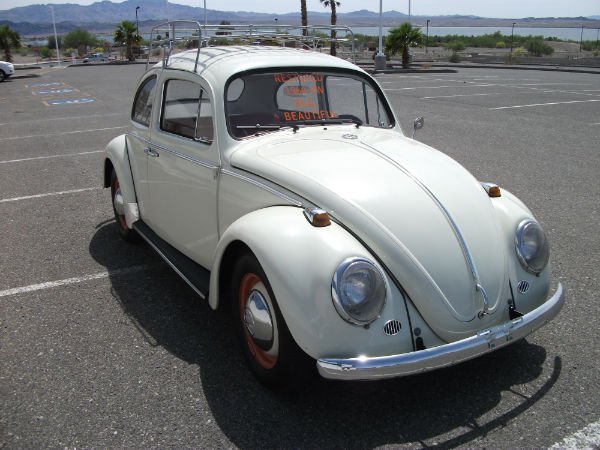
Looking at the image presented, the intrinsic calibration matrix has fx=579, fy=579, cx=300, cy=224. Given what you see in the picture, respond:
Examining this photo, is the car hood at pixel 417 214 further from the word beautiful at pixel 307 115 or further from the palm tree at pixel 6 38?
the palm tree at pixel 6 38

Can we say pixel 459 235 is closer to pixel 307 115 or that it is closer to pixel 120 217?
pixel 307 115

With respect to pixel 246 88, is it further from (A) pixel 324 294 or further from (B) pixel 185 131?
(A) pixel 324 294

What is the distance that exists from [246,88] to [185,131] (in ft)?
1.93

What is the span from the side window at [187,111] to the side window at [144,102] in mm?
283

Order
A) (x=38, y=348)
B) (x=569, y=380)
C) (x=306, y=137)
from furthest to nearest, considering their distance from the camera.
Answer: (x=306, y=137), (x=38, y=348), (x=569, y=380)

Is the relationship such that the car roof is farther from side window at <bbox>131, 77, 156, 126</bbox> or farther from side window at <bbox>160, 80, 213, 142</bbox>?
side window at <bbox>131, 77, 156, 126</bbox>

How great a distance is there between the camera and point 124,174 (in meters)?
5.11

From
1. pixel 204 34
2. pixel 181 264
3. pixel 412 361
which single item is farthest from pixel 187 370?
pixel 204 34

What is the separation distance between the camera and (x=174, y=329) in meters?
3.82

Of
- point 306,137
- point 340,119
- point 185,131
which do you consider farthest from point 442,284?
point 185,131

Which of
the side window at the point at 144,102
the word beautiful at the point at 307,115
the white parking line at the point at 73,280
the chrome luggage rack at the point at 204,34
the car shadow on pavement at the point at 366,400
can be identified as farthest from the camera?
the side window at the point at 144,102

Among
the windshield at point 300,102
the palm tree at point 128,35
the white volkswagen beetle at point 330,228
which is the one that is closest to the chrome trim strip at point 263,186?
the white volkswagen beetle at point 330,228

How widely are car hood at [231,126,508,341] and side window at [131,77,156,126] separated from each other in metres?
1.61

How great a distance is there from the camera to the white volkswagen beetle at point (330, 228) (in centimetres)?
268
